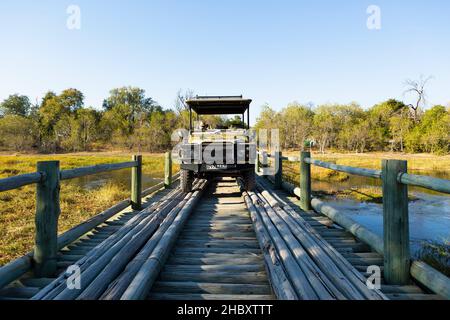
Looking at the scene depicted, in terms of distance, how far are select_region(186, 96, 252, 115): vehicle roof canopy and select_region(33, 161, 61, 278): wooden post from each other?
18.4 ft

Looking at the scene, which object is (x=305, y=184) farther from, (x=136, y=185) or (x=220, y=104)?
(x=220, y=104)

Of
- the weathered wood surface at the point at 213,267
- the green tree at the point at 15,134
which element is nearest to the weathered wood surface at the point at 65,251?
the weathered wood surface at the point at 213,267

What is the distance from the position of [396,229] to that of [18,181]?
3248 millimetres

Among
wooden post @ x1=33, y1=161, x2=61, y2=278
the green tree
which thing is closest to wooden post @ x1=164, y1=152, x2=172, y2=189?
wooden post @ x1=33, y1=161, x2=61, y2=278

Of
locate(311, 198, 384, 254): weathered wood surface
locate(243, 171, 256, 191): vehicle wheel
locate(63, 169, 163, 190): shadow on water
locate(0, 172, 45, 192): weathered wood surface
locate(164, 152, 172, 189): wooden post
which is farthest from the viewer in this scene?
locate(63, 169, 163, 190): shadow on water

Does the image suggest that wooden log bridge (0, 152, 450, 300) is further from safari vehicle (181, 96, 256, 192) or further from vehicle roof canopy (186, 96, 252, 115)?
vehicle roof canopy (186, 96, 252, 115)

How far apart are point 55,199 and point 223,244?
2.03m

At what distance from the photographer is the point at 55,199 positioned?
9.73 feet

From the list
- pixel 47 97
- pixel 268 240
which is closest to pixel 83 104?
pixel 47 97

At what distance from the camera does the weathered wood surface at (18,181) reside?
88.0 inches

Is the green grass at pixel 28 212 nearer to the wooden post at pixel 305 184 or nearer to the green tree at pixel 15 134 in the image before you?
the wooden post at pixel 305 184

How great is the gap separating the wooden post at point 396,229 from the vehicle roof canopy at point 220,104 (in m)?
5.96

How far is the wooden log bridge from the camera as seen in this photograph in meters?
2.26
